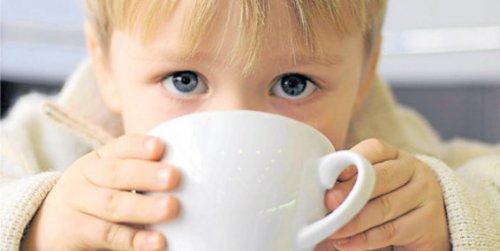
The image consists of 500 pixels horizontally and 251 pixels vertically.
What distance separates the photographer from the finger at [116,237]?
55 centimetres

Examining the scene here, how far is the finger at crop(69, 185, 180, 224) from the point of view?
537 mm

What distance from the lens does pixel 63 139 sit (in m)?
1.02

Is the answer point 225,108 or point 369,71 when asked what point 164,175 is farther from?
point 369,71

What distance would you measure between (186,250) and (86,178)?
14cm

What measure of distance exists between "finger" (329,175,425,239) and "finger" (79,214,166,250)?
0.13 meters

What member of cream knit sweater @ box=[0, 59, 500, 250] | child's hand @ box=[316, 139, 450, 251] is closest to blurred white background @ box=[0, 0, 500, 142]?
cream knit sweater @ box=[0, 59, 500, 250]

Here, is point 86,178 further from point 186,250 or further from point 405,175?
point 405,175

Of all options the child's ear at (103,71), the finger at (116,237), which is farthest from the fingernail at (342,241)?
the child's ear at (103,71)

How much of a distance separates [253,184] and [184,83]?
261mm

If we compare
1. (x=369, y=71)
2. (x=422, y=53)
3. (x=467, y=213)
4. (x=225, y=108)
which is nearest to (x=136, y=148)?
(x=225, y=108)

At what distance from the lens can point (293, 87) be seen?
769 mm

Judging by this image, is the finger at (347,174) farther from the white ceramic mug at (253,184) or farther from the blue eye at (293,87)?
the blue eye at (293,87)

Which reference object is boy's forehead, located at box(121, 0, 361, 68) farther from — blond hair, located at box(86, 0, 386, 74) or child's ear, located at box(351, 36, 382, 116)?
child's ear, located at box(351, 36, 382, 116)

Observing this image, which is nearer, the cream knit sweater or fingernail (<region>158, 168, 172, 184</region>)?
fingernail (<region>158, 168, 172, 184</region>)
